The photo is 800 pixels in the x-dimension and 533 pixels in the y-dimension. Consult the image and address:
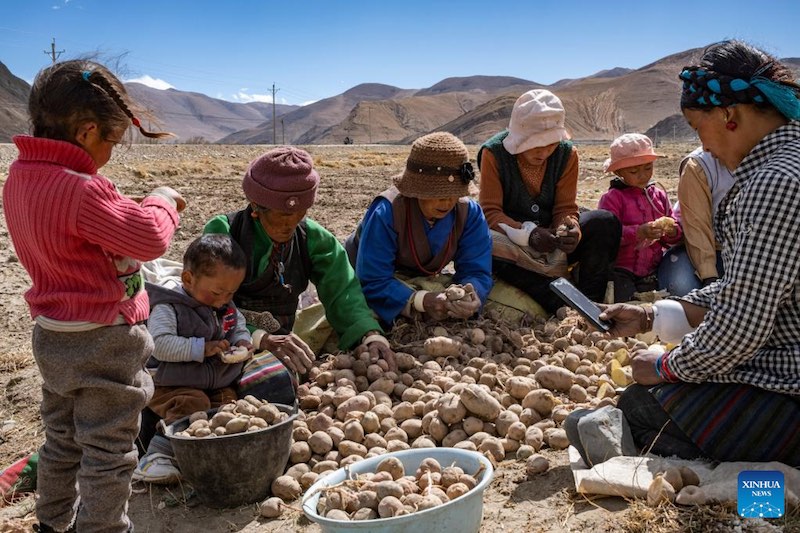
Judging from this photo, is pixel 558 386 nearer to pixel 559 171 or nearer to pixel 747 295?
pixel 747 295

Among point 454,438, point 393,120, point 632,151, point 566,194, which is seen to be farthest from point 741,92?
point 393,120

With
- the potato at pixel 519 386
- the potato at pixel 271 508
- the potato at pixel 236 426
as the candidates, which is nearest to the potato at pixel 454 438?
the potato at pixel 519 386

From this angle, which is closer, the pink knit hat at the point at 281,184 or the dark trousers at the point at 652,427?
the dark trousers at the point at 652,427

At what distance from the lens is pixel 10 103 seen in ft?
225

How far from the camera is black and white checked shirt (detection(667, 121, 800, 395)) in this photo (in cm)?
220

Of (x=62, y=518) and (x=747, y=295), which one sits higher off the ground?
(x=747, y=295)

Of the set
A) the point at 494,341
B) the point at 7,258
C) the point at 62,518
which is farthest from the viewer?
the point at 7,258

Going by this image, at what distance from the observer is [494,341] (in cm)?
415

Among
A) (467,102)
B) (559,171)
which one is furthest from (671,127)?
(467,102)

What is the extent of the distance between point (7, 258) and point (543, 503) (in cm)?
594

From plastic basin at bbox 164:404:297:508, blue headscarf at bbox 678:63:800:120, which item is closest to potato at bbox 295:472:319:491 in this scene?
plastic basin at bbox 164:404:297:508

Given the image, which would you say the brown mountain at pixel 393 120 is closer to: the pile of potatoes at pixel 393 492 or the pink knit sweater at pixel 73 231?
the pink knit sweater at pixel 73 231

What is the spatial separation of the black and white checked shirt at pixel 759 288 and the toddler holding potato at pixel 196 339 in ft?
5.76

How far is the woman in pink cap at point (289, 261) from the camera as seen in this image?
11.5ft
